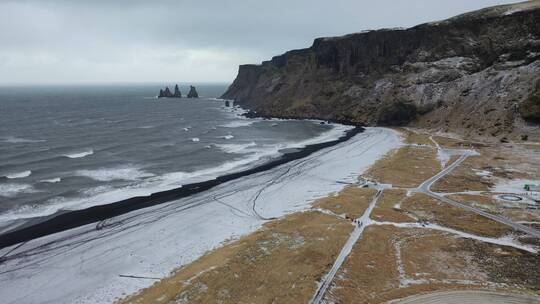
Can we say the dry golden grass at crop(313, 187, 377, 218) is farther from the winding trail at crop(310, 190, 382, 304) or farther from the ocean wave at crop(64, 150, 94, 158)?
the ocean wave at crop(64, 150, 94, 158)

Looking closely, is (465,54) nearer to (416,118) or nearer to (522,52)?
(522,52)

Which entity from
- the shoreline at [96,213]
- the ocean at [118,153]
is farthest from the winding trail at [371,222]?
the ocean at [118,153]

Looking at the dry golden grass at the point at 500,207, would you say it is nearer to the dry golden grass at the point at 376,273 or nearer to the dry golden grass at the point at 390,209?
the dry golden grass at the point at 390,209

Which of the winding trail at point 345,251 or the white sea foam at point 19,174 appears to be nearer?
the winding trail at point 345,251

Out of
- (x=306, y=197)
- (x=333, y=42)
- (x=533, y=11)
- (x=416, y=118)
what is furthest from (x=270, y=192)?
(x=333, y=42)

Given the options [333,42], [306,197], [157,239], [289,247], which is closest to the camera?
[289,247]

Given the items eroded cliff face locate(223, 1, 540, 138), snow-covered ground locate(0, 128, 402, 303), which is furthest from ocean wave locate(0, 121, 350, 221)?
eroded cliff face locate(223, 1, 540, 138)
